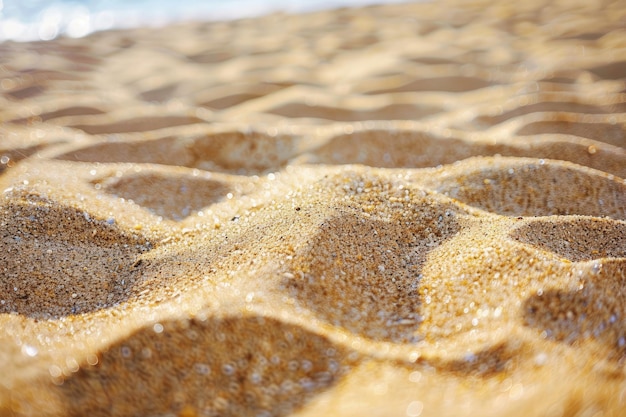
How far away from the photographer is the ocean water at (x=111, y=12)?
27.9 feet

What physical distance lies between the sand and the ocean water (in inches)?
214

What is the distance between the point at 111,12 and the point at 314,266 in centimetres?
1091

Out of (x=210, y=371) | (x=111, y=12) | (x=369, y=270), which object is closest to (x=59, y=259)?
(x=210, y=371)

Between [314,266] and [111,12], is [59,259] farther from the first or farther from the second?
[111,12]

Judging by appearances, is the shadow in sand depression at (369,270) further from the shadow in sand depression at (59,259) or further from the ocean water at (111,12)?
the ocean water at (111,12)

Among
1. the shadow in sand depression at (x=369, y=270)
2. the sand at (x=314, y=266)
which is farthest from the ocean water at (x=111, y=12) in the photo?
the shadow in sand depression at (x=369, y=270)

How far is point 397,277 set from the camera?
5.48 feet

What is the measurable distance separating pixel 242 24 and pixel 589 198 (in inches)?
330

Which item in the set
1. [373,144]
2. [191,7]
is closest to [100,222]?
[373,144]

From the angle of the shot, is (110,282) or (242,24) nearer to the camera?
(110,282)

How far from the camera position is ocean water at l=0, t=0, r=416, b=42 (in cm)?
852

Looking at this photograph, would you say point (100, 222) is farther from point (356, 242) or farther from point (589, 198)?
point (589, 198)

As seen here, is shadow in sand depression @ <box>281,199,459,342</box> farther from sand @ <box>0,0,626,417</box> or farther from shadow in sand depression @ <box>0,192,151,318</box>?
shadow in sand depression @ <box>0,192,151,318</box>

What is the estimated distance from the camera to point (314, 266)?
1.58 metres
